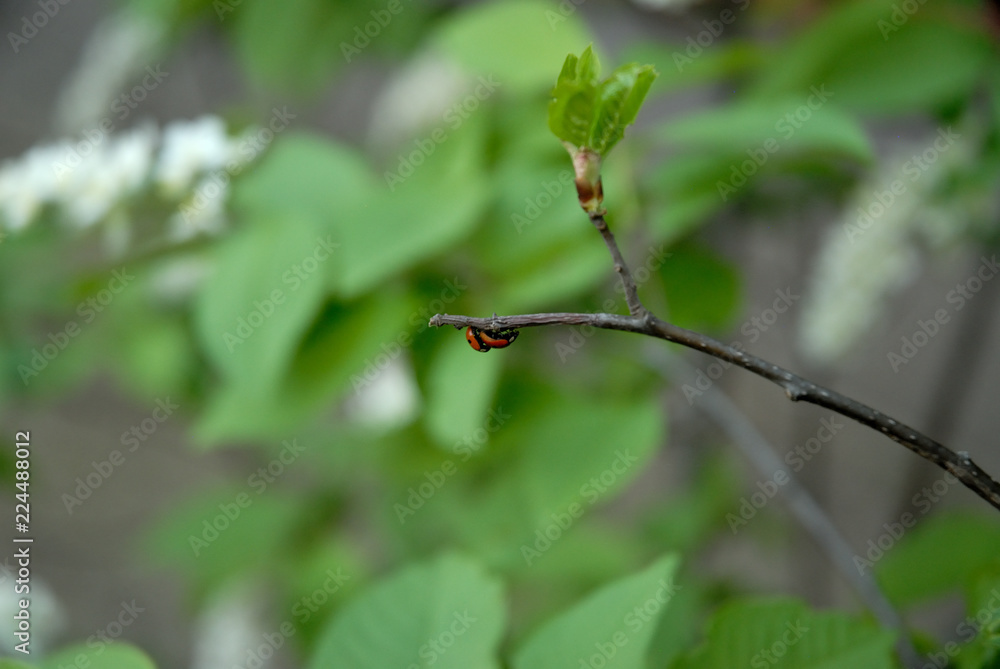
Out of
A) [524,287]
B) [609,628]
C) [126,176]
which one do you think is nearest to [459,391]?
[524,287]

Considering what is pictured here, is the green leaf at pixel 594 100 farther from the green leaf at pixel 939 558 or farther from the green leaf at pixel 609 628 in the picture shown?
the green leaf at pixel 939 558

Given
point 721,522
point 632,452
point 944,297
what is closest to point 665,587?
point 632,452

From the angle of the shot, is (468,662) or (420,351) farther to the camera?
(420,351)

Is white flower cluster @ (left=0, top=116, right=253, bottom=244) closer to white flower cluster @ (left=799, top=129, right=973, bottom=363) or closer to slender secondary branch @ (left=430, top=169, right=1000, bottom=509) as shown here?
slender secondary branch @ (left=430, top=169, right=1000, bottom=509)

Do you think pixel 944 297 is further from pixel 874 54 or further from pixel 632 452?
pixel 632 452

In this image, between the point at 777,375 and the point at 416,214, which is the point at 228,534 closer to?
the point at 416,214

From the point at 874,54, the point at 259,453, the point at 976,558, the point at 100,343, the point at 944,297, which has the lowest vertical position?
the point at 944,297

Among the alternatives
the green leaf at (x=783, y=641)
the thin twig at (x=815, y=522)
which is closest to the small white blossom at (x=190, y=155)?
the thin twig at (x=815, y=522)
